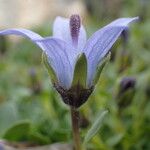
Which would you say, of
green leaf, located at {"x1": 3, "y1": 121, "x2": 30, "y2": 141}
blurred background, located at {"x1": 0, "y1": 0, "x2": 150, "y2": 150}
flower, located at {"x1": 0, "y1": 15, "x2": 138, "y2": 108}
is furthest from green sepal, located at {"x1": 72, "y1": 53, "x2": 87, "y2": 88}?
green leaf, located at {"x1": 3, "y1": 121, "x2": 30, "y2": 141}

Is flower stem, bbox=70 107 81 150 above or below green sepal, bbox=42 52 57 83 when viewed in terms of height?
below

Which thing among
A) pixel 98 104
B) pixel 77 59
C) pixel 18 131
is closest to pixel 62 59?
pixel 77 59

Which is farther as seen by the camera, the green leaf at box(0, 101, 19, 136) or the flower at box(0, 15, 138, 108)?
the green leaf at box(0, 101, 19, 136)

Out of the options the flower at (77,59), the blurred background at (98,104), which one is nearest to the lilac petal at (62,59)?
the flower at (77,59)

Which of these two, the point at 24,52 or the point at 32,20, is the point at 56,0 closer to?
the point at 32,20

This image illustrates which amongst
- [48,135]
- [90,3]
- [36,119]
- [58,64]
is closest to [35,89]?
[36,119]

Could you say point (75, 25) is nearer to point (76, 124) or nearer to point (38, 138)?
point (76, 124)

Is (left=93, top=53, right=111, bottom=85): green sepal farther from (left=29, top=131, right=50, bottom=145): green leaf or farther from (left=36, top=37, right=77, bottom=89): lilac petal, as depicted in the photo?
(left=29, top=131, right=50, bottom=145): green leaf
